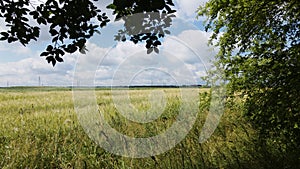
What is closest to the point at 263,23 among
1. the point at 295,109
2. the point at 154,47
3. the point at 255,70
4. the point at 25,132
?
the point at 255,70

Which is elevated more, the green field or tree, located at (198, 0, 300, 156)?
tree, located at (198, 0, 300, 156)

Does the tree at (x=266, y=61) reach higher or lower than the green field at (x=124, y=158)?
higher

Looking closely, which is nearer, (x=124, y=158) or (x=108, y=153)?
(x=124, y=158)

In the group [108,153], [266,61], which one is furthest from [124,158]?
[266,61]

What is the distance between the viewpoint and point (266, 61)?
4.81 m

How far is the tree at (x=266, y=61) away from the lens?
4480mm

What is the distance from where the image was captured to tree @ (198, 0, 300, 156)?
4.48 metres

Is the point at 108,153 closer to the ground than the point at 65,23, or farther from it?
closer to the ground

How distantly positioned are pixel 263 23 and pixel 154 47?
2540 millimetres

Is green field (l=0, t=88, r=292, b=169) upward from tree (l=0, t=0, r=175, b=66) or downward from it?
downward

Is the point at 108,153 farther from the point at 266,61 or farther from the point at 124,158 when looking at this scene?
the point at 266,61

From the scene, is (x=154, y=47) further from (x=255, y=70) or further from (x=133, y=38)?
(x=255, y=70)

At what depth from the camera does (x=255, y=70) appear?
16.1 feet

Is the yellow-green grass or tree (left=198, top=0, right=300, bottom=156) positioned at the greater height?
tree (left=198, top=0, right=300, bottom=156)
